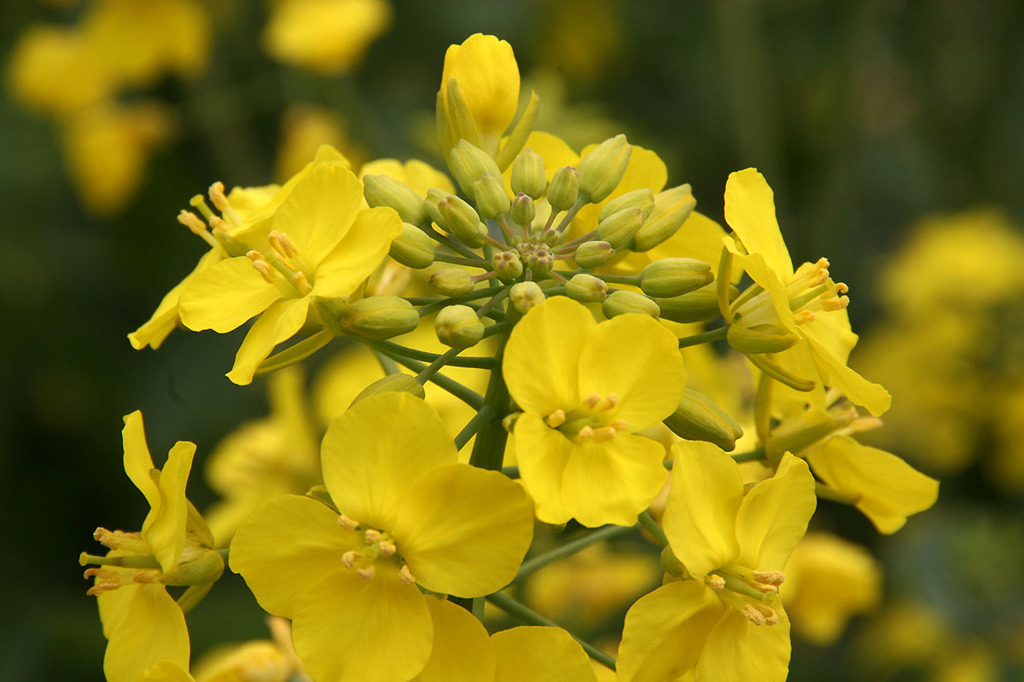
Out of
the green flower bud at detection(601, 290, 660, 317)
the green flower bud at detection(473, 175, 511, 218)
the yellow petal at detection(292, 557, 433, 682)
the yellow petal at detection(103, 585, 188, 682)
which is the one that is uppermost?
the green flower bud at detection(473, 175, 511, 218)

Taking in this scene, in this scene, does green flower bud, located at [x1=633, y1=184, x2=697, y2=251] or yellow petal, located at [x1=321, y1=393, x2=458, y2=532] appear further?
green flower bud, located at [x1=633, y1=184, x2=697, y2=251]

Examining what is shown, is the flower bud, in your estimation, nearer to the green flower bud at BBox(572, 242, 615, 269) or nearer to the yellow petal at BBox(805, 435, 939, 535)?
the green flower bud at BBox(572, 242, 615, 269)

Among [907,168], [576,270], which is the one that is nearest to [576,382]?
[576,270]

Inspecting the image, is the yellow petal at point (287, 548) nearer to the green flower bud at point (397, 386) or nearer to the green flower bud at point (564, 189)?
the green flower bud at point (397, 386)

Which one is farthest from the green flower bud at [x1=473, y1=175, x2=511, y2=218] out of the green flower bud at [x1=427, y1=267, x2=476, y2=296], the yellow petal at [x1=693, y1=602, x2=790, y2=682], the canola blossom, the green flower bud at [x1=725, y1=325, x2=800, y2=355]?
the yellow petal at [x1=693, y1=602, x2=790, y2=682]

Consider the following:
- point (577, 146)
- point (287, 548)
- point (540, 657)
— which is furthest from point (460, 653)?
point (577, 146)

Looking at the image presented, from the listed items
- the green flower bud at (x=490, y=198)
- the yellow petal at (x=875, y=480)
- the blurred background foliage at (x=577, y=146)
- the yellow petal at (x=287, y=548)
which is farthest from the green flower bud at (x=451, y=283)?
the blurred background foliage at (x=577, y=146)

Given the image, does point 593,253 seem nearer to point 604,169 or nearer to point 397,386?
point 604,169
